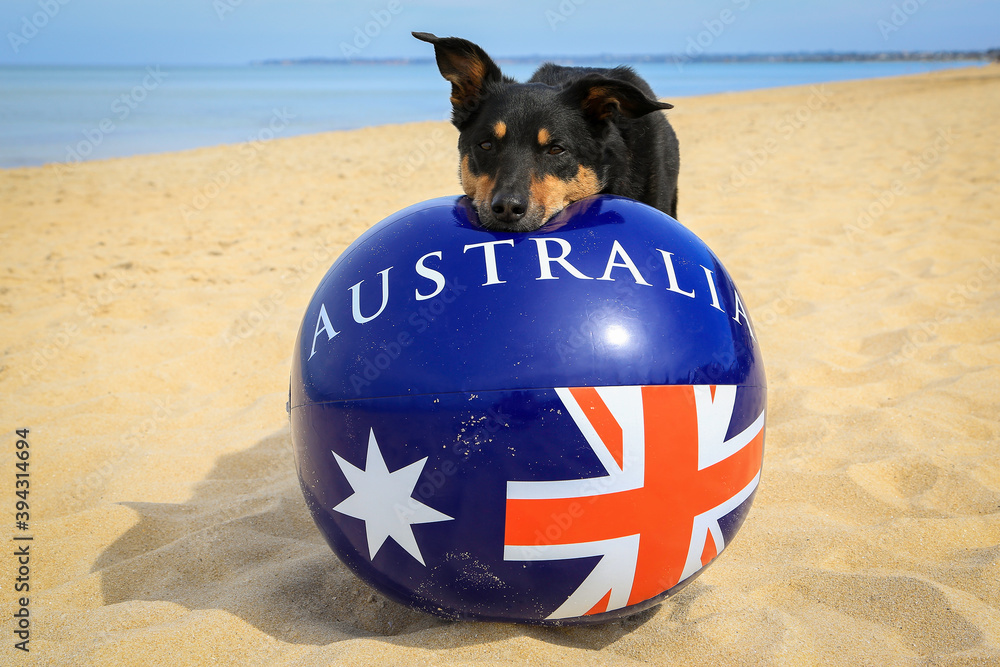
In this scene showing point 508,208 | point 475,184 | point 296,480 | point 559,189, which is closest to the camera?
point 508,208

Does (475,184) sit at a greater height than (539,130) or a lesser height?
lesser

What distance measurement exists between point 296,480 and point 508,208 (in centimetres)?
190

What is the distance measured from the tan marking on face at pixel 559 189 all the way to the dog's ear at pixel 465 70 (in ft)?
2.35

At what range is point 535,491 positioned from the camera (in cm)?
199

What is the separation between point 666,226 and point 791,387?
216cm

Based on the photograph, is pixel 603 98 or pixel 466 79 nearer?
pixel 603 98

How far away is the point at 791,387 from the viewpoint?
416cm

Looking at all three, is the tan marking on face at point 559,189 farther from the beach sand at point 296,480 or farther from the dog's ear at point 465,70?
the beach sand at point 296,480

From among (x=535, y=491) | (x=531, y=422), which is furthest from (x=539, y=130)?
(x=535, y=491)

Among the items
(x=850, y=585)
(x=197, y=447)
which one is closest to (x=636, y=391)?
(x=850, y=585)

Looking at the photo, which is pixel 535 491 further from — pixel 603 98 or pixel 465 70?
pixel 465 70

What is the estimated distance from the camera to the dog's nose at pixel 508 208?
2.63 metres

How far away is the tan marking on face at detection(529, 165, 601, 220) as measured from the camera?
9.88ft

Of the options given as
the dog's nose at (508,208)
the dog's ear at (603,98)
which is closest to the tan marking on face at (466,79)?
the dog's ear at (603,98)
